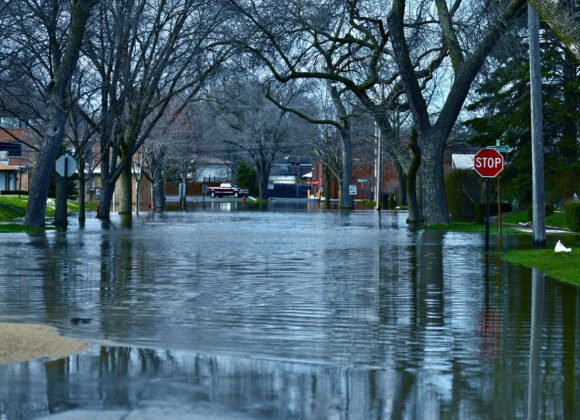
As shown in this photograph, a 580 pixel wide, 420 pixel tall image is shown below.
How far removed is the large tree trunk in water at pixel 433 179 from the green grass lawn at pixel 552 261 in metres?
17.8

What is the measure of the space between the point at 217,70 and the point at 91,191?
57.2m

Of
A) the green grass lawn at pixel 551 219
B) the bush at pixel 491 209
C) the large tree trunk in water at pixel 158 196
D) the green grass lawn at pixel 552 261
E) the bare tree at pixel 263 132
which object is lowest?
the green grass lawn at pixel 552 261

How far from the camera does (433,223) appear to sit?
154 ft

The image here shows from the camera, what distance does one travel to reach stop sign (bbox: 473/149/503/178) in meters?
30.2

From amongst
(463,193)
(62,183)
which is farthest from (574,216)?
(463,193)

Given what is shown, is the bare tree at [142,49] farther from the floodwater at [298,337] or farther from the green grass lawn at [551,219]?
the floodwater at [298,337]

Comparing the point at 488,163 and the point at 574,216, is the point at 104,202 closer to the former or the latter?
the point at 574,216

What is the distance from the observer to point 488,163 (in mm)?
30391

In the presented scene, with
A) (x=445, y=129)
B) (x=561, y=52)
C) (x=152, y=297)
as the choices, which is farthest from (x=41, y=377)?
(x=561, y=52)

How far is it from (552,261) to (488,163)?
271 inches

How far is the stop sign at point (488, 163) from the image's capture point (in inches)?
1189

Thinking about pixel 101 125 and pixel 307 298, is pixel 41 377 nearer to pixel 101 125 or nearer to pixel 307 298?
pixel 307 298

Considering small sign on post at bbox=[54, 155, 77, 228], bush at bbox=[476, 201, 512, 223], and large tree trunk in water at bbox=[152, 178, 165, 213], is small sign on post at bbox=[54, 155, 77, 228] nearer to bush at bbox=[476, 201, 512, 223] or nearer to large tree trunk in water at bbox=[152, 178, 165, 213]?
bush at bbox=[476, 201, 512, 223]

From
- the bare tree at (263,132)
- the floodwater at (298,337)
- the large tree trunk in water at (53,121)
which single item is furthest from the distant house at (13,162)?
the floodwater at (298,337)
